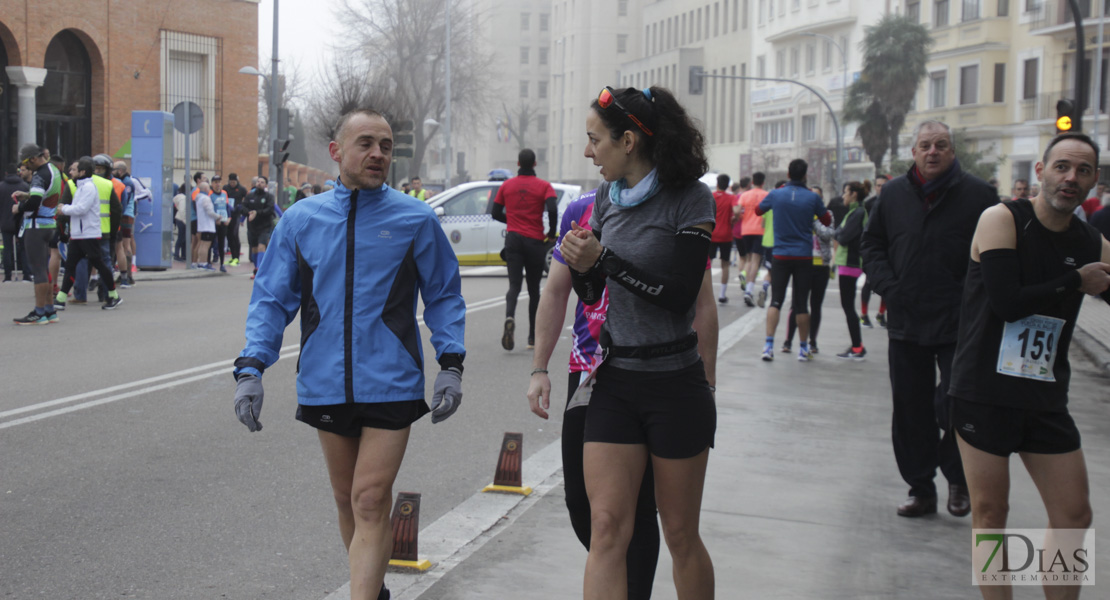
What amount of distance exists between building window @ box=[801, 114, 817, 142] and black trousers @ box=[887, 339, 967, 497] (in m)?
61.5

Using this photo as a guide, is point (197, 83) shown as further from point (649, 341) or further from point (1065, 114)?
point (649, 341)

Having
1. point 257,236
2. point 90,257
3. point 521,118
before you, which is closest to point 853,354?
point 90,257

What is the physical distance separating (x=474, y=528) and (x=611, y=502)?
1944 mm

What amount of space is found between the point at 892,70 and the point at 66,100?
33397 millimetres

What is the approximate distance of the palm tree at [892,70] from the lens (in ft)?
167

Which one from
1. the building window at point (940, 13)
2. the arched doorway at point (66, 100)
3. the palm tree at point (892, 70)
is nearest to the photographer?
the arched doorway at point (66, 100)

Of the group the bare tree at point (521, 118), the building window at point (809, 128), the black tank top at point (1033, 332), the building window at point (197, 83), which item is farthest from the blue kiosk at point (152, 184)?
the bare tree at point (521, 118)

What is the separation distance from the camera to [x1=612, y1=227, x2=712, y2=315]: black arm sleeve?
3.40 m

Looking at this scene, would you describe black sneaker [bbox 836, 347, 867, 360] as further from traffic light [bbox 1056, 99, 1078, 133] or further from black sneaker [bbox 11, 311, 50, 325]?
black sneaker [bbox 11, 311, 50, 325]

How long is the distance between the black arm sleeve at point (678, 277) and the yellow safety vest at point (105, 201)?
12.5 m

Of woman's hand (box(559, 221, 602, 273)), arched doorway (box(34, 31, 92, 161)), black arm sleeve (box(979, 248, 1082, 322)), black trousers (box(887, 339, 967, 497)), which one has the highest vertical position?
arched doorway (box(34, 31, 92, 161))

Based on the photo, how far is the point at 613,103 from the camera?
3566 mm

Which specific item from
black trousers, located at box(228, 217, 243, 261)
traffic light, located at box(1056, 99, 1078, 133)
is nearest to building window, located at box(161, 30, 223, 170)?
black trousers, located at box(228, 217, 243, 261)

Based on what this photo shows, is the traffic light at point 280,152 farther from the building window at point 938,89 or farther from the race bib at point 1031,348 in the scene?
the building window at point 938,89
